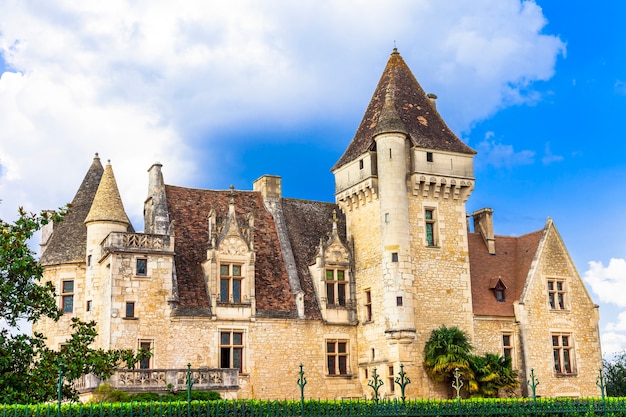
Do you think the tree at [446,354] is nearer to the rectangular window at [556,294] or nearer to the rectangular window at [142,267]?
the rectangular window at [556,294]

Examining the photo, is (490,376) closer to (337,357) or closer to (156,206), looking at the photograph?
(337,357)

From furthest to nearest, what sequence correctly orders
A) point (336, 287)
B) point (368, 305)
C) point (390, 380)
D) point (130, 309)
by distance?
1. point (336, 287)
2. point (368, 305)
3. point (390, 380)
4. point (130, 309)

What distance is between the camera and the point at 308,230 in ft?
116

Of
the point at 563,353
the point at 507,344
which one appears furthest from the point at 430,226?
the point at 563,353

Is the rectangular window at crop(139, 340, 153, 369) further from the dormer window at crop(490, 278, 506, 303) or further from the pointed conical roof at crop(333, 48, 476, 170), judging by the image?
the dormer window at crop(490, 278, 506, 303)

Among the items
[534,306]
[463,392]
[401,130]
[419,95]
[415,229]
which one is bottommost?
[463,392]

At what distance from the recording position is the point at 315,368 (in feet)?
104

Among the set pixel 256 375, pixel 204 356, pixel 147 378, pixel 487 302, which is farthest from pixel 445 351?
pixel 147 378

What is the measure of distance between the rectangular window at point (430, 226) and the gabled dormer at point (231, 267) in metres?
7.18

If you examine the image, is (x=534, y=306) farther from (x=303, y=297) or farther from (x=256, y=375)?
(x=256, y=375)

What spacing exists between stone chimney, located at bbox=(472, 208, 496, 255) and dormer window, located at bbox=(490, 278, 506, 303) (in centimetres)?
255

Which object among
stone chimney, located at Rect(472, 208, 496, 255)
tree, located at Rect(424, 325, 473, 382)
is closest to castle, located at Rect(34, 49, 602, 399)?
tree, located at Rect(424, 325, 473, 382)

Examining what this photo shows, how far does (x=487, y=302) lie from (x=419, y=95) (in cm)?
952

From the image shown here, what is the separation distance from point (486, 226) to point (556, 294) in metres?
4.62
